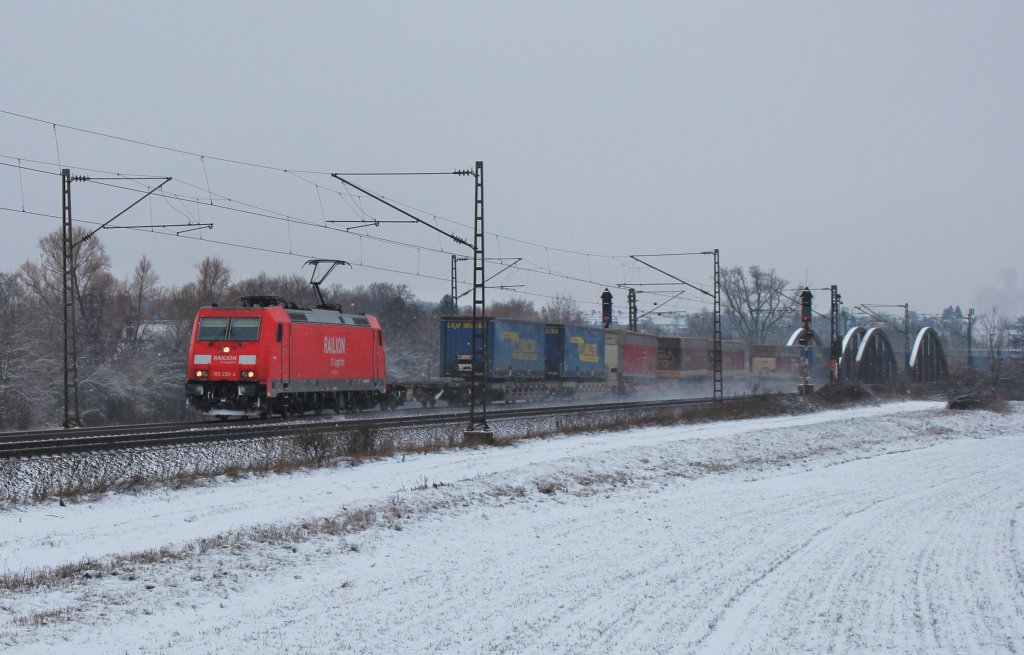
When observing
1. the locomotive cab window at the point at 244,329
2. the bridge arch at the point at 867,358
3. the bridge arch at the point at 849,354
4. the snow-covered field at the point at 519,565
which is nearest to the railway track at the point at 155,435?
the locomotive cab window at the point at 244,329

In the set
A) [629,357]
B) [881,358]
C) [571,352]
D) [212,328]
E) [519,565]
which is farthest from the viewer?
[881,358]

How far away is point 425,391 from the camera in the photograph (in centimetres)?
3922

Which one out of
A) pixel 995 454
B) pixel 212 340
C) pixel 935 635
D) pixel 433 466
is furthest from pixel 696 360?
pixel 935 635

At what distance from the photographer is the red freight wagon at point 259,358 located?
26438 mm

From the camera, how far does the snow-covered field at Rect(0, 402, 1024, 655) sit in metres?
8.02

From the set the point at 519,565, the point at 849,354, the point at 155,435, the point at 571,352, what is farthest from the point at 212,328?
the point at 849,354

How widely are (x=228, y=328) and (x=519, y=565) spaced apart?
59.0ft

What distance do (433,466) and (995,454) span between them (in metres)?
18.0

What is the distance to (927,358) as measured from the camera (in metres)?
93.2

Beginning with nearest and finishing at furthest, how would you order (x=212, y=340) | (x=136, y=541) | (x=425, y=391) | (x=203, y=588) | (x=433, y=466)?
(x=203, y=588)
(x=136, y=541)
(x=433, y=466)
(x=212, y=340)
(x=425, y=391)

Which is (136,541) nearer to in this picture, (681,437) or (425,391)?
(681,437)

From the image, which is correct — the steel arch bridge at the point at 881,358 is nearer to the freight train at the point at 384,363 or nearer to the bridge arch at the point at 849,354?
the bridge arch at the point at 849,354

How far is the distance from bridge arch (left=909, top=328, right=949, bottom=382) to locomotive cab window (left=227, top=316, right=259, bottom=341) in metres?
68.9

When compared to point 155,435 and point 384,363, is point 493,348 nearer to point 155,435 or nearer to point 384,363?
point 384,363
